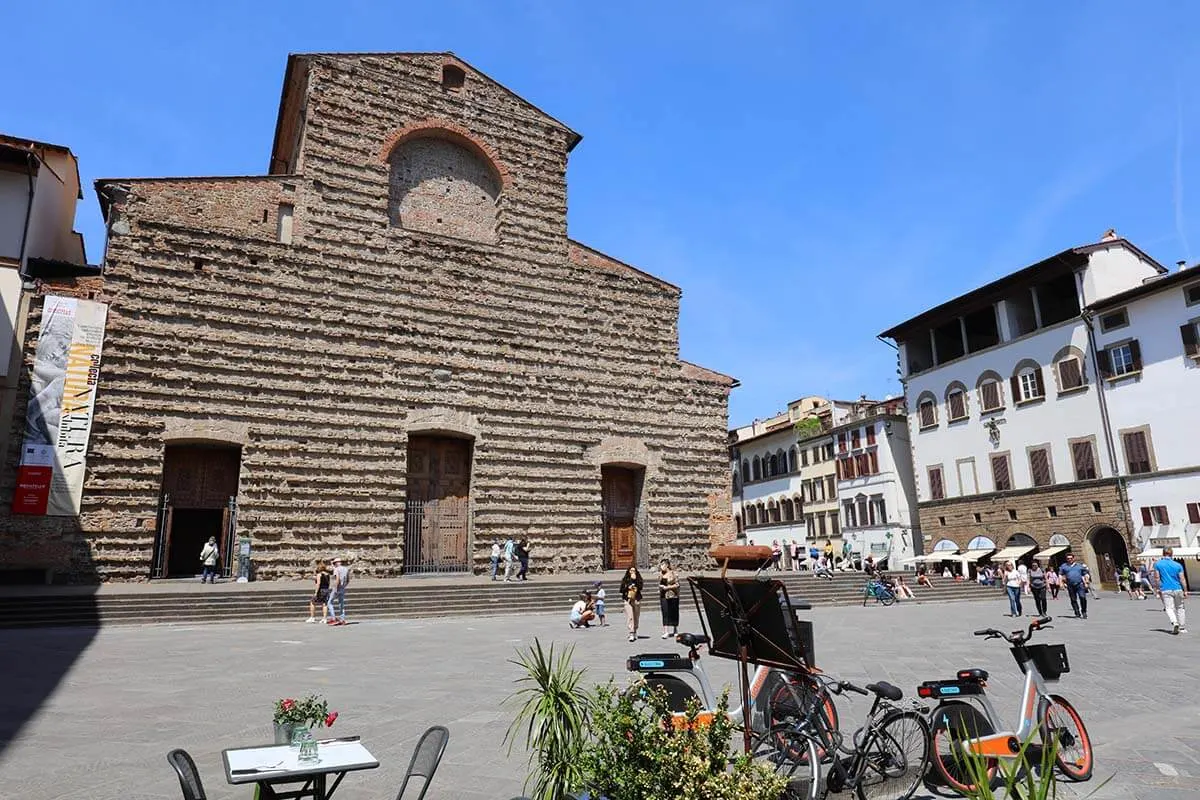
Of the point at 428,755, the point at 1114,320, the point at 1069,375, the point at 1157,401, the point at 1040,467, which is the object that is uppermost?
the point at 1114,320

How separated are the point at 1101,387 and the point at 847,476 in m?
15.1

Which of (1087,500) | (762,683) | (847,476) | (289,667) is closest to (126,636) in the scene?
(289,667)

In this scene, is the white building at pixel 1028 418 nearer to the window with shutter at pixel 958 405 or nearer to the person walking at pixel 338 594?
the window with shutter at pixel 958 405

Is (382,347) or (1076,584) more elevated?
(382,347)

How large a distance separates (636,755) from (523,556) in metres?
15.3

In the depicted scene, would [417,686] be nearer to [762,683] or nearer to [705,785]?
[762,683]

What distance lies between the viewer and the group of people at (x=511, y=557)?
17.5 m

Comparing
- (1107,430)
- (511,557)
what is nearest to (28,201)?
(511,557)

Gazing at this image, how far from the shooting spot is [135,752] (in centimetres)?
512

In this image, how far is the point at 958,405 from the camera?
32250 mm

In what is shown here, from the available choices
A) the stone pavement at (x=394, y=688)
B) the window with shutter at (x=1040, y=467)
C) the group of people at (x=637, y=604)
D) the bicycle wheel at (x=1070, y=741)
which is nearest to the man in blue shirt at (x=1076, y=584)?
the stone pavement at (x=394, y=688)

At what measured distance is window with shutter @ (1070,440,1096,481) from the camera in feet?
88.0

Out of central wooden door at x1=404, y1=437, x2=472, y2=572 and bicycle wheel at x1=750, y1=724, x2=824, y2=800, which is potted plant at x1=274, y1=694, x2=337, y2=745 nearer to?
bicycle wheel at x1=750, y1=724, x2=824, y2=800

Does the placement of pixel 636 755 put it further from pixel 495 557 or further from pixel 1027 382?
pixel 1027 382
